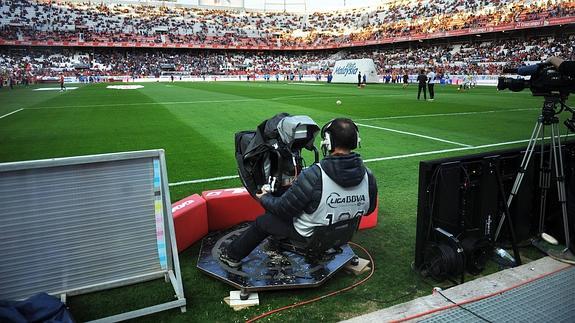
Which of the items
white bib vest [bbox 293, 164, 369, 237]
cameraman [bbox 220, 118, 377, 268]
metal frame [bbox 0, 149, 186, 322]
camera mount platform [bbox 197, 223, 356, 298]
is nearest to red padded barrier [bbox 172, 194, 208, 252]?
camera mount platform [bbox 197, 223, 356, 298]

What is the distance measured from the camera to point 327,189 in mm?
3195

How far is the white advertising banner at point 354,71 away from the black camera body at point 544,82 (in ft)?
132

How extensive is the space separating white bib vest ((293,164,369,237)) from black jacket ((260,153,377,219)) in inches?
1.7

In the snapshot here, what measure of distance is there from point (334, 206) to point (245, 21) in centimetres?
8861

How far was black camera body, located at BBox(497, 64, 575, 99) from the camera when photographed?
13.0 ft

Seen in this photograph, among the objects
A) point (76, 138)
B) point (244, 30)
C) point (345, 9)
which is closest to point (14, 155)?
point (76, 138)

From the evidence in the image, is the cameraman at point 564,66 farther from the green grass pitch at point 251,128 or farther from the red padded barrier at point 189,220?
the red padded barrier at point 189,220

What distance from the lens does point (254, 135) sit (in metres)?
4.07

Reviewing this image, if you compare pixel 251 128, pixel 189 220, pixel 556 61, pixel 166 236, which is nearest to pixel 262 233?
pixel 166 236

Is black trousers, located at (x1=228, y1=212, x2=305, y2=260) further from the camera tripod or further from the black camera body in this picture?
the black camera body

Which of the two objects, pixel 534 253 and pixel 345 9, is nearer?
pixel 534 253

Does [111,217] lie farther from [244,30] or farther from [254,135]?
[244,30]

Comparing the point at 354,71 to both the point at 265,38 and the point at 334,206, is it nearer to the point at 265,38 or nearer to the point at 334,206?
the point at 265,38

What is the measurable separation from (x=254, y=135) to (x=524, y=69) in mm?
3017
